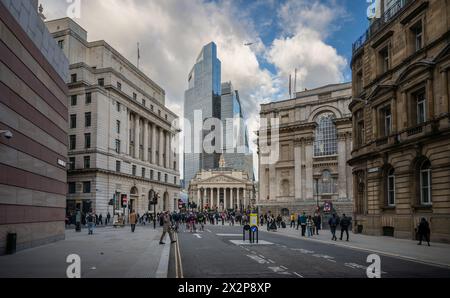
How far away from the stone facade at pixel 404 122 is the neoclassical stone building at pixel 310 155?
29509mm

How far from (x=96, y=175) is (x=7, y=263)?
155 ft

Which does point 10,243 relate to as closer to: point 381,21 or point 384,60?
point 384,60

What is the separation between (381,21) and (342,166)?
35.6m

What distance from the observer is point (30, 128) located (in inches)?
737

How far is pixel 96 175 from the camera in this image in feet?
195

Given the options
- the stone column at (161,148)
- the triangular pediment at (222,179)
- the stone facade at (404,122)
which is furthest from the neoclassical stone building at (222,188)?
the stone facade at (404,122)

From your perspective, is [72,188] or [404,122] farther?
[72,188]

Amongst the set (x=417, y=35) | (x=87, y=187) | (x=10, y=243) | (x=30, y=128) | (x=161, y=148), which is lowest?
(x=10, y=243)

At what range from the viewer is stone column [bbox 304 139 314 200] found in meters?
66.6

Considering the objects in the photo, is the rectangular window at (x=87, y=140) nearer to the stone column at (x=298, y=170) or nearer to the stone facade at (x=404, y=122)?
the stone column at (x=298, y=170)

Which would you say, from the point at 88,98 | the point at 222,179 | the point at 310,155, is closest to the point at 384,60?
the point at 310,155
